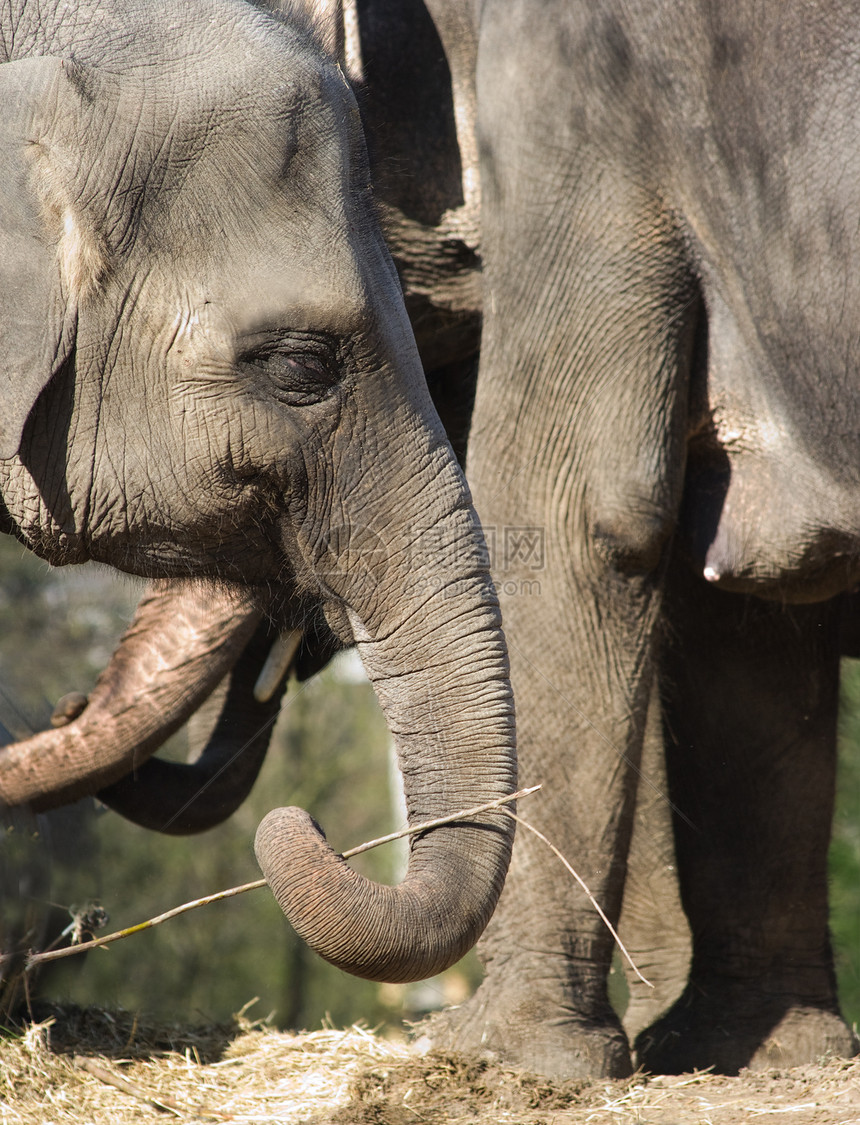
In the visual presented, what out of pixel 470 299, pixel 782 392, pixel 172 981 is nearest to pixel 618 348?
pixel 782 392

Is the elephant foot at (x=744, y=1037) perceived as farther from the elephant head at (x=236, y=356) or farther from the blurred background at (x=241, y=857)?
the blurred background at (x=241, y=857)

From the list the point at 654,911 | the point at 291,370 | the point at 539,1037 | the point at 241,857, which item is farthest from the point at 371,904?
the point at 241,857

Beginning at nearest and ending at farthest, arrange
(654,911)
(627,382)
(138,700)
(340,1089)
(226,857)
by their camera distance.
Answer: (340,1089) → (627,382) → (138,700) → (654,911) → (226,857)

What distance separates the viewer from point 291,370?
2.09 metres

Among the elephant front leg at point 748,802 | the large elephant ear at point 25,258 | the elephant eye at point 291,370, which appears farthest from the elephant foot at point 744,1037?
the large elephant ear at point 25,258

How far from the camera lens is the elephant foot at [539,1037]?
9.31ft

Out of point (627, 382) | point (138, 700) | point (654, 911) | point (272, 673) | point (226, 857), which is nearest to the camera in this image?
point (627, 382)

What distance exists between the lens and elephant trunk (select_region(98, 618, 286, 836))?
321cm

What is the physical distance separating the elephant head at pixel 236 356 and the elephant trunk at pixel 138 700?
0.83 metres

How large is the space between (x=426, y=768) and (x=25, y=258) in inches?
36.9

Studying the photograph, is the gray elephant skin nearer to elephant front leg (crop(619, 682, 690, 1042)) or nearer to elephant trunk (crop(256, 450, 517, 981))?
elephant front leg (crop(619, 682, 690, 1042))

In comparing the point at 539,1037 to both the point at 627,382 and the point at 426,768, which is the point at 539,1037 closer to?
the point at 426,768

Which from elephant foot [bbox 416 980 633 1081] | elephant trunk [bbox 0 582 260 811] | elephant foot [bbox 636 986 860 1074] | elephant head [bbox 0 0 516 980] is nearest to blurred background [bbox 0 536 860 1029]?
elephant trunk [bbox 0 582 260 811]

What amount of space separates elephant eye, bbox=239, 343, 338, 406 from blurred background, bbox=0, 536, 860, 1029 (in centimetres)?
392
